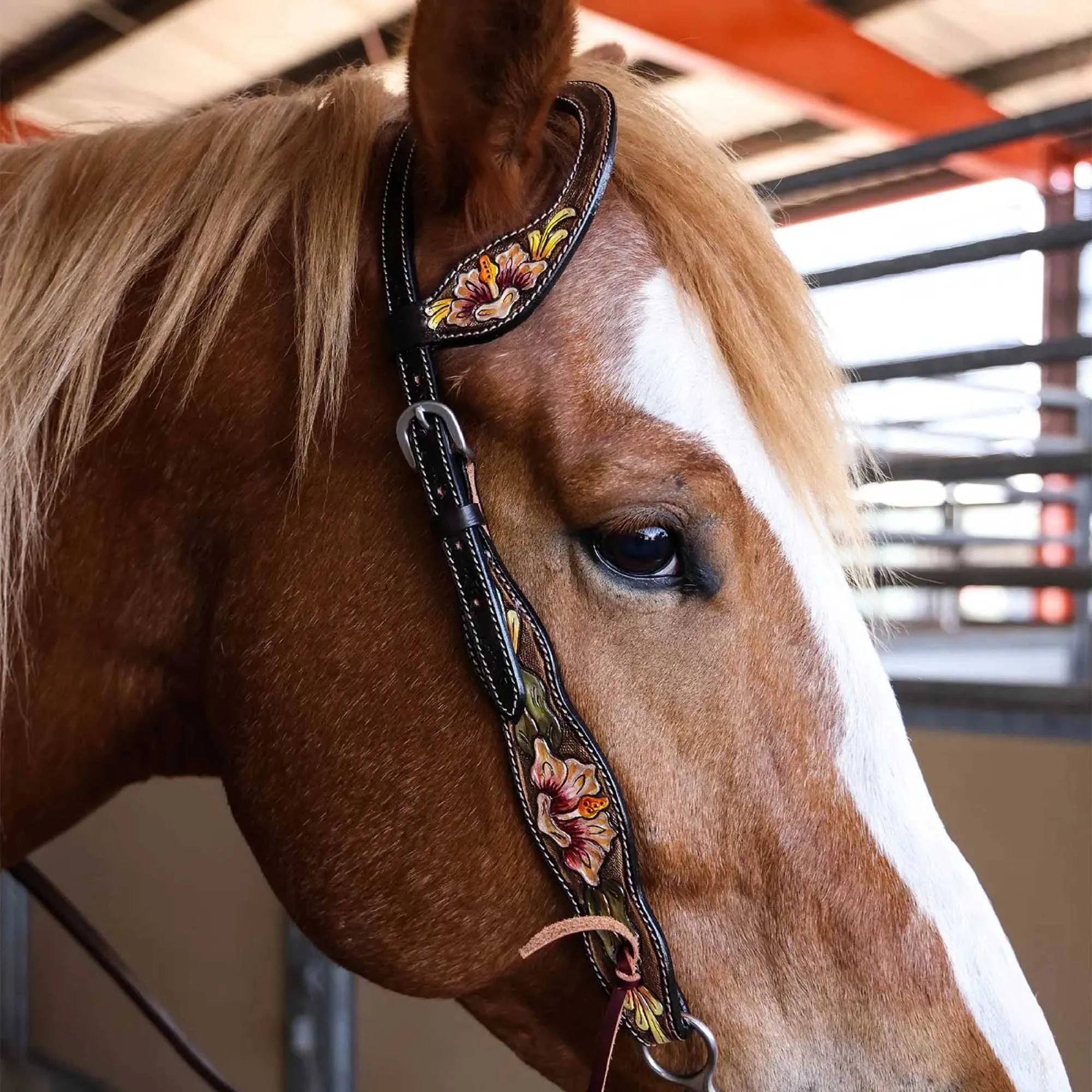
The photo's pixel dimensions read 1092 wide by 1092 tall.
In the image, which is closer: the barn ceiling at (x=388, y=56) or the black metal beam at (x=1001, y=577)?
the black metal beam at (x=1001, y=577)

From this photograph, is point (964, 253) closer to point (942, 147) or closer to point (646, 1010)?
point (942, 147)

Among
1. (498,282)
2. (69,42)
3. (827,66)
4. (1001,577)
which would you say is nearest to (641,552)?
(498,282)

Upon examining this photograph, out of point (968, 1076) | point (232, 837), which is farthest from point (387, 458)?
point (232, 837)

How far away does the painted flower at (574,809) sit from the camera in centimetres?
50

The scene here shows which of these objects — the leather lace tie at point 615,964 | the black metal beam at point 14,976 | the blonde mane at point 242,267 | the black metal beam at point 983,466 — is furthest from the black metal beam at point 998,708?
the black metal beam at point 14,976

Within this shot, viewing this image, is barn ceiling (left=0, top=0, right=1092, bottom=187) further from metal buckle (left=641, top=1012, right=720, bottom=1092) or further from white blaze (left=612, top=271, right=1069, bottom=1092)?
metal buckle (left=641, top=1012, right=720, bottom=1092)

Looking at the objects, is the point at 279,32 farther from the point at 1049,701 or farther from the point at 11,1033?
the point at 11,1033

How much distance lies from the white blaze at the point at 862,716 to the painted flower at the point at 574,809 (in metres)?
0.14

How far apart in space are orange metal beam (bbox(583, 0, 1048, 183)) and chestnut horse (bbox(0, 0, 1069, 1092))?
1738 mm

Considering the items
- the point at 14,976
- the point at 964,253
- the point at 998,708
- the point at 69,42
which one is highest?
the point at 69,42

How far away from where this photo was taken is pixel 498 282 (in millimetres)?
508

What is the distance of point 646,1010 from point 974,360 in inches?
39.6

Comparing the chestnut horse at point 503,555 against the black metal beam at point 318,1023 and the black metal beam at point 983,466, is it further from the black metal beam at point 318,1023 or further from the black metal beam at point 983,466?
the black metal beam at point 318,1023

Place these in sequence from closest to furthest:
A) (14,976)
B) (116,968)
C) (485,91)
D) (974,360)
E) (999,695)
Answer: (485,91) → (116,968) → (999,695) → (974,360) → (14,976)
